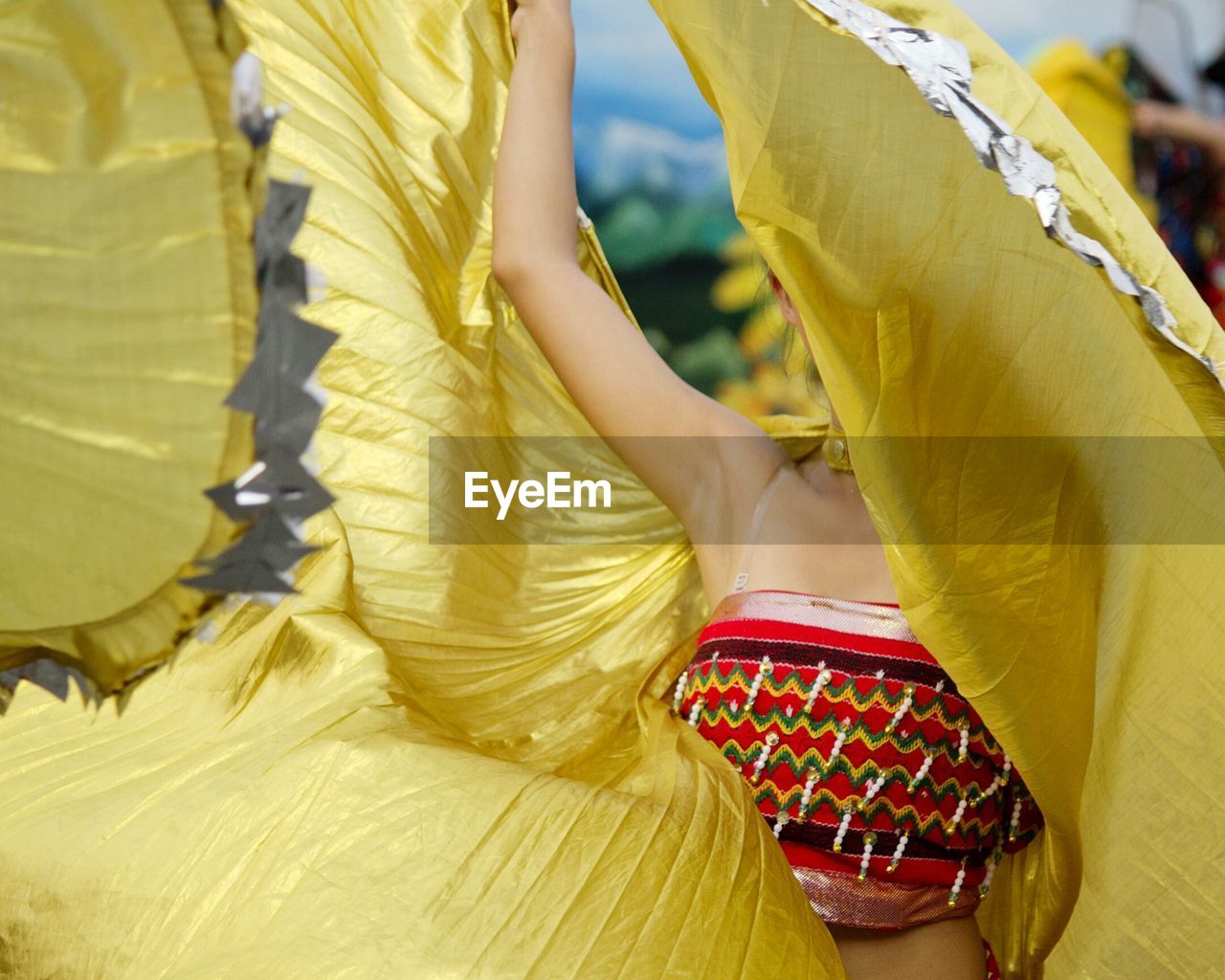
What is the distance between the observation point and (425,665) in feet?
2.95

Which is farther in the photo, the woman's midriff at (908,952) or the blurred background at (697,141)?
the blurred background at (697,141)

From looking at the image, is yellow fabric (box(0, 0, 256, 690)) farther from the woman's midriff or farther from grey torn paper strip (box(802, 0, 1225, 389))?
the woman's midriff

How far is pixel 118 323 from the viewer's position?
2.03ft

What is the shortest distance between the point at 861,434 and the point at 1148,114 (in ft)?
5.70

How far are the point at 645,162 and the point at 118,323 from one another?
212 centimetres

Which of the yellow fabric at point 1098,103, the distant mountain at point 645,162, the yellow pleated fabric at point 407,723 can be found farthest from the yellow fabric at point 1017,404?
the distant mountain at point 645,162

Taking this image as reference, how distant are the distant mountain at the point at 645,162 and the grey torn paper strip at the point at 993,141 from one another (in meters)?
1.97

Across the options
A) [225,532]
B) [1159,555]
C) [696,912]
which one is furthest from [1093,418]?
[225,532]

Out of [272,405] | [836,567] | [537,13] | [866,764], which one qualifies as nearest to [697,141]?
[537,13]

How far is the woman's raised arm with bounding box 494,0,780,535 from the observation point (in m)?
Answer: 0.95

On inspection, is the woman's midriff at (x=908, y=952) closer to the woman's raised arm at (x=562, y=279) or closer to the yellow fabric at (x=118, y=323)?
the woman's raised arm at (x=562, y=279)

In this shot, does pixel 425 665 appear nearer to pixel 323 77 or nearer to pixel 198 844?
pixel 198 844

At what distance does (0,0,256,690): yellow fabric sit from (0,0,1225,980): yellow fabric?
8 cm

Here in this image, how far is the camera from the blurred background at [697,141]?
8.16 feet
